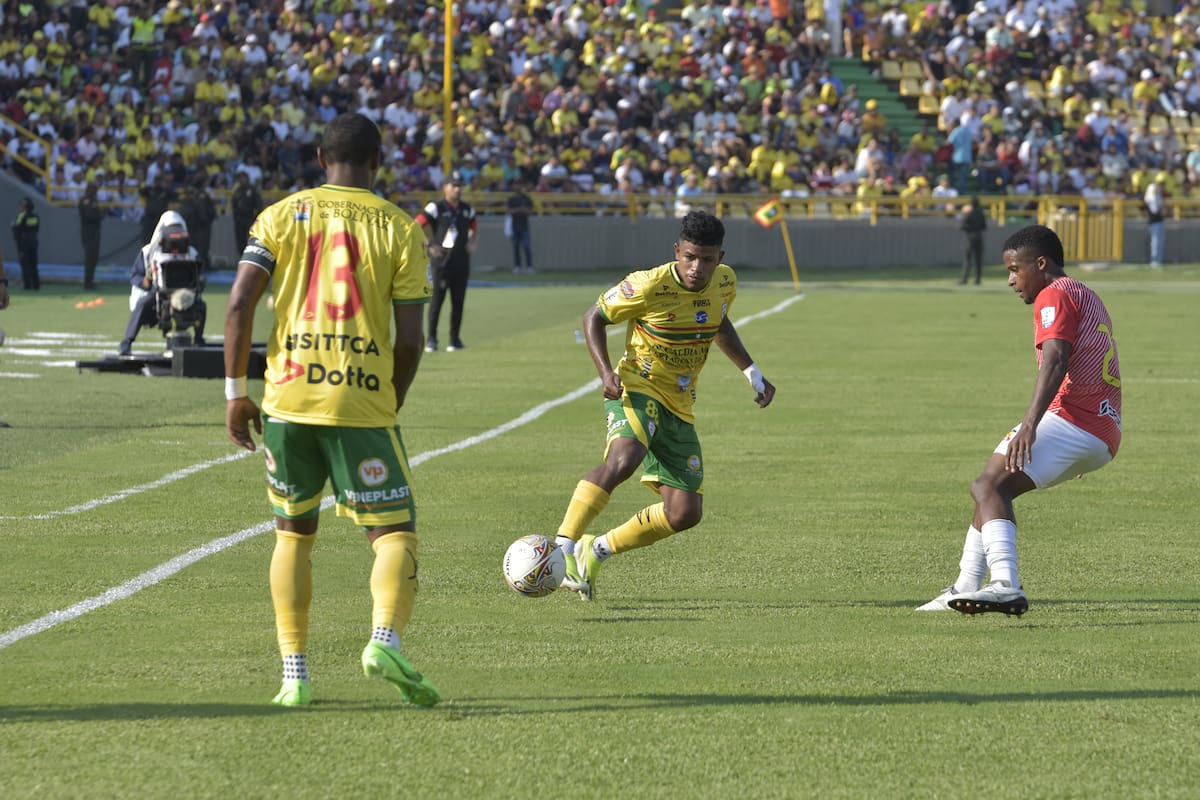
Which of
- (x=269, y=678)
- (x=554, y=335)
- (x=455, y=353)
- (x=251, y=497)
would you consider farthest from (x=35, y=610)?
(x=554, y=335)

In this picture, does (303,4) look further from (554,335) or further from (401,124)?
(554,335)

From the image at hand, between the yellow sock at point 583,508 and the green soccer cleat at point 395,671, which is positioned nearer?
the green soccer cleat at point 395,671

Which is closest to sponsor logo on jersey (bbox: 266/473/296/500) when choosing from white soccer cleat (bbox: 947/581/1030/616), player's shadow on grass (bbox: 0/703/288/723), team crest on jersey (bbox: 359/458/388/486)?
team crest on jersey (bbox: 359/458/388/486)

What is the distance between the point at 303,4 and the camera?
46094mm

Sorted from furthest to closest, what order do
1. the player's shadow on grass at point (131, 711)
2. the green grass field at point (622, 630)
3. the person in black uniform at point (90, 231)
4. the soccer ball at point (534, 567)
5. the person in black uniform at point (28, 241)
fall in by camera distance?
the person in black uniform at point (90, 231), the person in black uniform at point (28, 241), the soccer ball at point (534, 567), the player's shadow on grass at point (131, 711), the green grass field at point (622, 630)

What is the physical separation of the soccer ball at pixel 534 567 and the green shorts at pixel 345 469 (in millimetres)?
1914

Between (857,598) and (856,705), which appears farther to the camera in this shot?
(857,598)

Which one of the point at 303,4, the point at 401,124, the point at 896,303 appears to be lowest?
the point at 896,303

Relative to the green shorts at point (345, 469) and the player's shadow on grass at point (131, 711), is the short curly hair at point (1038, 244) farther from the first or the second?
the player's shadow on grass at point (131, 711)

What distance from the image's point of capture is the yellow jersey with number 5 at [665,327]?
864 centimetres

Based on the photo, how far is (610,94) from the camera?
151ft

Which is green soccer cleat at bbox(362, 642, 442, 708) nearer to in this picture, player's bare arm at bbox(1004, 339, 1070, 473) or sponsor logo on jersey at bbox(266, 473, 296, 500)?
sponsor logo on jersey at bbox(266, 473, 296, 500)

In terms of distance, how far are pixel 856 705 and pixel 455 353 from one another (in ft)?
55.1

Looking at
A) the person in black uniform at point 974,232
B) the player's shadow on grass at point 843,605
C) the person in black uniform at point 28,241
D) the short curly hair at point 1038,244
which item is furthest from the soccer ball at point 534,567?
the person in black uniform at point 974,232
